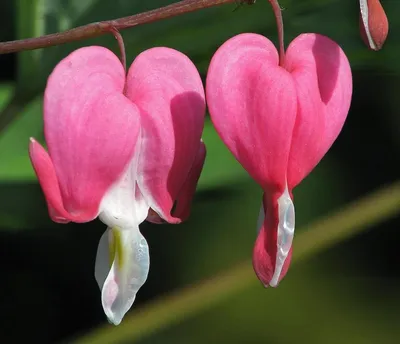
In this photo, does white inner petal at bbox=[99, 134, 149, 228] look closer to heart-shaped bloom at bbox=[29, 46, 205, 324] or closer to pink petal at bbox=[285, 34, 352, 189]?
heart-shaped bloom at bbox=[29, 46, 205, 324]

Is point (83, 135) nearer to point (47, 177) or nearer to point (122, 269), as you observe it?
point (47, 177)

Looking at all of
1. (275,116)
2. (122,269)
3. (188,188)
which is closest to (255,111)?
(275,116)

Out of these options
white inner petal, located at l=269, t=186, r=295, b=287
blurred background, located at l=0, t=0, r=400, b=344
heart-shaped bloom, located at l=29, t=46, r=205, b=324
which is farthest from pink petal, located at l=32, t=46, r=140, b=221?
blurred background, located at l=0, t=0, r=400, b=344

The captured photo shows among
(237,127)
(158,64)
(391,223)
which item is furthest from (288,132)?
(391,223)

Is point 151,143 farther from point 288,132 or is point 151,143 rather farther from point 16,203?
point 16,203

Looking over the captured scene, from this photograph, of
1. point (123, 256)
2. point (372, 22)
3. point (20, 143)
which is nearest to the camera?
point (372, 22)

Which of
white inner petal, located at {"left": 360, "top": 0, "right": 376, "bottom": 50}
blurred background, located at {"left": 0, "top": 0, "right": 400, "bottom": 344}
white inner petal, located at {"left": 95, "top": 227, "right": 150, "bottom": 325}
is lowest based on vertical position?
blurred background, located at {"left": 0, "top": 0, "right": 400, "bottom": 344}
